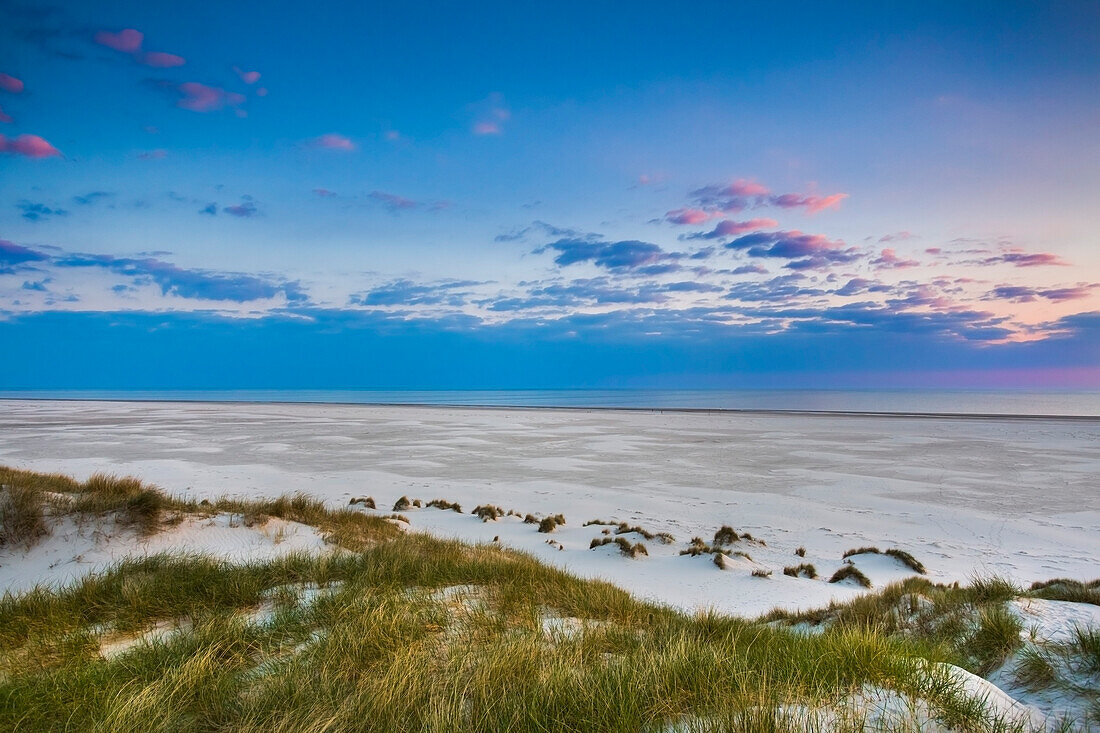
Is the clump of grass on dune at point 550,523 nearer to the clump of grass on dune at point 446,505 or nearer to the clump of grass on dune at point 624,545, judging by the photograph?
the clump of grass on dune at point 624,545

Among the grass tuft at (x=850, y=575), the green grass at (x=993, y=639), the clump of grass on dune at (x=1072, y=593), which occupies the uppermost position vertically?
the green grass at (x=993, y=639)

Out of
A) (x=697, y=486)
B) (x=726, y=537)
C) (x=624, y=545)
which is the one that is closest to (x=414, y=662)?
(x=624, y=545)

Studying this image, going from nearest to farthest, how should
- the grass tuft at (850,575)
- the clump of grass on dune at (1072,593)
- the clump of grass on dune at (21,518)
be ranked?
1. the clump of grass on dune at (1072,593)
2. the clump of grass on dune at (21,518)
3. the grass tuft at (850,575)

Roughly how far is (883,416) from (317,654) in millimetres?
62336

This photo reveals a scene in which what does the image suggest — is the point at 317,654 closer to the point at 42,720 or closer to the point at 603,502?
the point at 42,720

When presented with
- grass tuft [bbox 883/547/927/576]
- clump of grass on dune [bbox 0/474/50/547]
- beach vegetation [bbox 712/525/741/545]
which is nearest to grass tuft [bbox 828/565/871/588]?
grass tuft [bbox 883/547/927/576]

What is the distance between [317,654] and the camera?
3.60 metres

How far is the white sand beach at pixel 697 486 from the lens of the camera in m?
10.4

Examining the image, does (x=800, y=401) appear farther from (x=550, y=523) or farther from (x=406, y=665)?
(x=406, y=665)

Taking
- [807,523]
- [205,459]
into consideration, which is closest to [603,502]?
[807,523]

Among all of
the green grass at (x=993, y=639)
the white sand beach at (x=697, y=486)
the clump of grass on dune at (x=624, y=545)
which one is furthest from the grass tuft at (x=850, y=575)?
the green grass at (x=993, y=639)

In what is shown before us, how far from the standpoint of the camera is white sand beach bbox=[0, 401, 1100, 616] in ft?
34.3

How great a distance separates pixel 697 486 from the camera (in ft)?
63.3

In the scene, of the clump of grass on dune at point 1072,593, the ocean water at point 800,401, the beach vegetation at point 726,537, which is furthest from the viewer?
the ocean water at point 800,401
